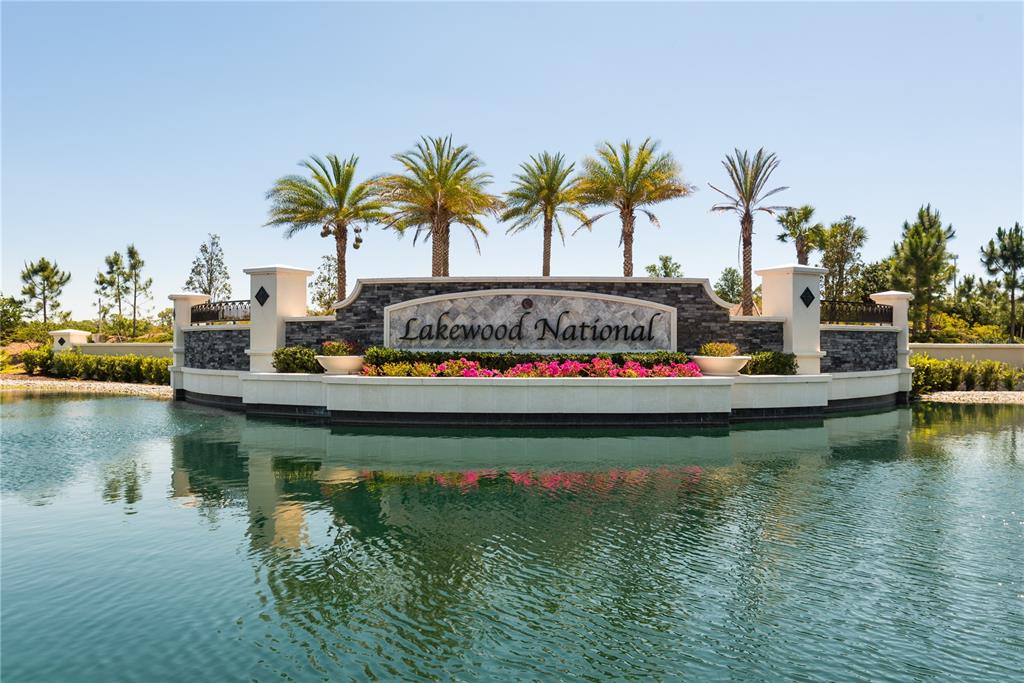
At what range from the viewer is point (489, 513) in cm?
982

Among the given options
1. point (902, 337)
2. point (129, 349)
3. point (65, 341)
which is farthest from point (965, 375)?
point (65, 341)

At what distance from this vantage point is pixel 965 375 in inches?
1161

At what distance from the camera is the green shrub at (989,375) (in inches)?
1164

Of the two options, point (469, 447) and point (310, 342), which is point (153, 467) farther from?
point (310, 342)

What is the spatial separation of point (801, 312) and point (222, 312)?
21.5m

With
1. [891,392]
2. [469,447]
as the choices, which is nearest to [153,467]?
[469,447]

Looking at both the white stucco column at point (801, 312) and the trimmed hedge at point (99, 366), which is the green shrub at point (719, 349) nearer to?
the white stucco column at point (801, 312)

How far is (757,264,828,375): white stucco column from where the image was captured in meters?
22.7

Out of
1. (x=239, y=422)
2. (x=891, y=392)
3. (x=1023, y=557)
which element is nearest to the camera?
(x=1023, y=557)

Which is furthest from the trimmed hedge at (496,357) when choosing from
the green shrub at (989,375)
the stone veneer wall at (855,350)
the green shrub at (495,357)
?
the green shrub at (989,375)

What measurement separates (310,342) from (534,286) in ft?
27.2

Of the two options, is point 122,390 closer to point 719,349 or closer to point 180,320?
point 180,320

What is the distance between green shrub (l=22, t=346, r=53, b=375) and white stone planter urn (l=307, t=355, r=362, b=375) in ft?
87.5

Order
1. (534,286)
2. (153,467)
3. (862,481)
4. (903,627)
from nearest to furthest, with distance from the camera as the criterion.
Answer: (903,627) → (862,481) → (153,467) → (534,286)
